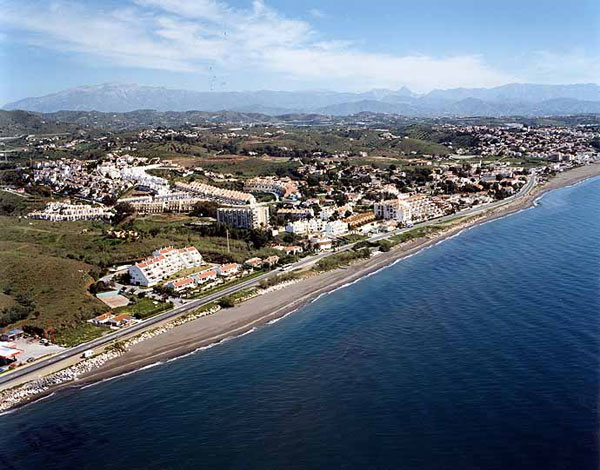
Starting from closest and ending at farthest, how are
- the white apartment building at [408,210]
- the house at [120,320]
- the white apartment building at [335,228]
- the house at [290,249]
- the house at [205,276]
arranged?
the house at [120,320] → the house at [205,276] → the house at [290,249] → the white apartment building at [335,228] → the white apartment building at [408,210]

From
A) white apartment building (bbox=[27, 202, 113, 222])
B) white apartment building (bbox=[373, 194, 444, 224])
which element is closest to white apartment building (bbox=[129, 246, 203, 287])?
white apartment building (bbox=[27, 202, 113, 222])

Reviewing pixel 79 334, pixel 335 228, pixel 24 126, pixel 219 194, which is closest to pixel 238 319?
pixel 79 334

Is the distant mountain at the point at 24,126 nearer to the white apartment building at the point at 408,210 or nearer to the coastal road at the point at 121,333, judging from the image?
the white apartment building at the point at 408,210

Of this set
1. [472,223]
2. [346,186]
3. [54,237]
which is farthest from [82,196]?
[472,223]

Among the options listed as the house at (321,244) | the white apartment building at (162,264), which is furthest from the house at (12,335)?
the house at (321,244)

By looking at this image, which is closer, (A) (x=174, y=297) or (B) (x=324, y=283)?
(A) (x=174, y=297)

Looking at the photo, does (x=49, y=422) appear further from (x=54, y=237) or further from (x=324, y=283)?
(x=54, y=237)

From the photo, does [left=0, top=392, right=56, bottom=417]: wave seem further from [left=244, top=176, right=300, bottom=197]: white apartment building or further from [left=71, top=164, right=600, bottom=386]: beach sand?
[left=244, top=176, right=300, bottom=197]: white apartment building
